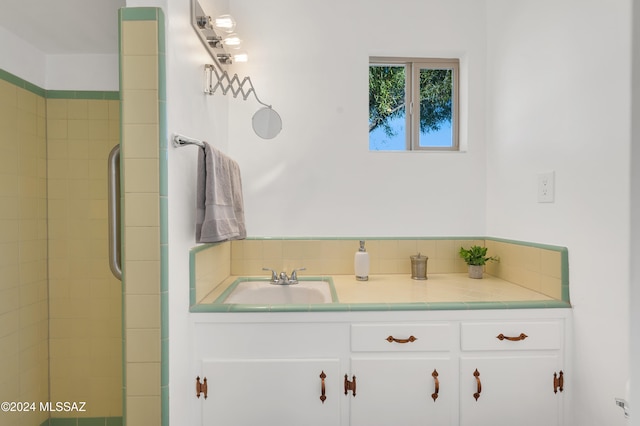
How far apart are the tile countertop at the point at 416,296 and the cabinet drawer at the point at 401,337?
0.26 ft

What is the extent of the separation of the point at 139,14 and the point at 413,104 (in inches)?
63.0

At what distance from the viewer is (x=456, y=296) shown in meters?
1.67

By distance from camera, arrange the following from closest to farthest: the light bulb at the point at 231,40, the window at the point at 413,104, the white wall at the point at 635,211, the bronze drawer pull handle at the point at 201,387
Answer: the white wall at the point at 635,211 → the bronze drawer pull handle at the point at 201,387 → the light bulb at the point at 231,40 → the window at the point at 413,104

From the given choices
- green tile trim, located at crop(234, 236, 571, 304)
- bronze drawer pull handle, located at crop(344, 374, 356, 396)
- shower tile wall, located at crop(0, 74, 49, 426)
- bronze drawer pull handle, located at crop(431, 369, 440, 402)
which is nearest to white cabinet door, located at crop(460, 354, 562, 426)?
bronze drawer pull handle, located at crop(431, 369, 440, 402)

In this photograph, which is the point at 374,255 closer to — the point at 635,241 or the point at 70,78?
the point at 635,241

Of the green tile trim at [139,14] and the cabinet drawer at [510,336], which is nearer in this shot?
the green tile trim at [139,14]

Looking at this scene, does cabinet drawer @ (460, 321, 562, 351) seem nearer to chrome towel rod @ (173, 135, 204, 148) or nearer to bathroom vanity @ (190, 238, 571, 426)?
bathroom vanity @ (190, 238, 571, 426)

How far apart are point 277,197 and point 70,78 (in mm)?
1269

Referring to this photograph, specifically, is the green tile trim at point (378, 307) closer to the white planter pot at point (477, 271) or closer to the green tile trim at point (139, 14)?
the white planter pot at point (477, 271)

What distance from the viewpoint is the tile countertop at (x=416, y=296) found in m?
1.52

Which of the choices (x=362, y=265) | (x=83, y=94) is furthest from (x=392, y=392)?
(x=83, y=94)

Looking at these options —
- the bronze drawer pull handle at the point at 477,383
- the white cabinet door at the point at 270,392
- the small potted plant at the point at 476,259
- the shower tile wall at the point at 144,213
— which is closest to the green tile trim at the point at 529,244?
the small potted plant at the point at 476,259

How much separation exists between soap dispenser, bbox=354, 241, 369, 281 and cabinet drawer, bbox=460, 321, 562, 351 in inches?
24.5

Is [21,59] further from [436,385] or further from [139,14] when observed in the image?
[436,385]
